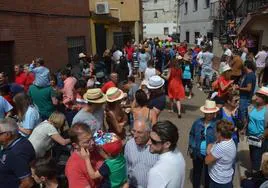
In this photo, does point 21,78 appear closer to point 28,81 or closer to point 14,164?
point 28,81

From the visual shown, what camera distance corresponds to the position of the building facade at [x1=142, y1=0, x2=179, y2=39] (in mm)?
53656

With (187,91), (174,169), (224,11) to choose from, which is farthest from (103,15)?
(174,169)

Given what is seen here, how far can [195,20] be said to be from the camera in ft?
106

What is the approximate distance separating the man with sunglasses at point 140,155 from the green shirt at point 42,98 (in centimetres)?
348

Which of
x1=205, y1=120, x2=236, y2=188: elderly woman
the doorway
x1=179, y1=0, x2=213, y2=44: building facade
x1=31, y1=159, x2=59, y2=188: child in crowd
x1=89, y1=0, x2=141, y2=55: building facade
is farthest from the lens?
x1=179, y1=0, x2=213, y2=44: building facade

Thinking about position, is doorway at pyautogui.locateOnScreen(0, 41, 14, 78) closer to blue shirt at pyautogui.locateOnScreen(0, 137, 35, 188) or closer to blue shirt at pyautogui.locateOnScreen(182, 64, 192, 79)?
blue shirt at pyautogui.locateOnScreen(182, 64, 192, 79)

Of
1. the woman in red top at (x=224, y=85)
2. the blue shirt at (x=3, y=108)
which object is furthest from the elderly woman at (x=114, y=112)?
the woman in red top at (x=224, y=85)

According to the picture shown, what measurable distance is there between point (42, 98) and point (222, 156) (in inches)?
154

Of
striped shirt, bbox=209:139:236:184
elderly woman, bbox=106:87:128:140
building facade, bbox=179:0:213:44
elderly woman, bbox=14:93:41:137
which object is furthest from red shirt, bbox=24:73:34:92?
building facade, bbox=179:0:213:44

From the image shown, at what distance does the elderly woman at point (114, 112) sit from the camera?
4.75 metres

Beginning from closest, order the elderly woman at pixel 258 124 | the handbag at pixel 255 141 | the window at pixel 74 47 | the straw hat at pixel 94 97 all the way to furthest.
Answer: the straw hat at pixel 94 97 → the elderly woman at pixel 258 124 → the handbag at pixel 255 141 → the window at pixel 74 47

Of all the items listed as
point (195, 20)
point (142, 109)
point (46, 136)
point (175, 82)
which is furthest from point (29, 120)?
point (195, 20)

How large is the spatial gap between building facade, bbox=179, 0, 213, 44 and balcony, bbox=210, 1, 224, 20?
0.98 meters

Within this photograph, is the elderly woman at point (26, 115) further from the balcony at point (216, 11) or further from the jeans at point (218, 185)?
the balcony at point (216, 11)
